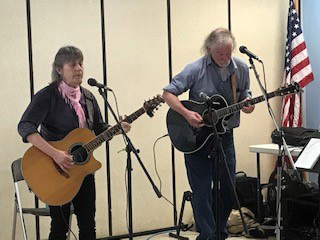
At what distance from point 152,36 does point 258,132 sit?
153 cm

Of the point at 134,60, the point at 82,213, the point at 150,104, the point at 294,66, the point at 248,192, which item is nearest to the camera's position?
the point at 82,213

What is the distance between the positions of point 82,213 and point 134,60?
74.5 inches

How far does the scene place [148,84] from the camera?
14.4 ft

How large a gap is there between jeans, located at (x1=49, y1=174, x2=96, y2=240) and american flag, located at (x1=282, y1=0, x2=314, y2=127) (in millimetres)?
2679

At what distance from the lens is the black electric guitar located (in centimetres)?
310

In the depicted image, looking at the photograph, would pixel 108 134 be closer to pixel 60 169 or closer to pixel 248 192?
pixel 60 169

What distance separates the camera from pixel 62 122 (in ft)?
9.24

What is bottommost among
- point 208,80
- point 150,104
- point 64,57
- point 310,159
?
point 310,159

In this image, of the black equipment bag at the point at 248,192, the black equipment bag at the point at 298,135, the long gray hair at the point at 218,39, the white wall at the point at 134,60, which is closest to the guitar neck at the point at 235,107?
the long gray hair at the point at 218,39

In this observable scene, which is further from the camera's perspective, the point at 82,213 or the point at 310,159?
the point at 310,159

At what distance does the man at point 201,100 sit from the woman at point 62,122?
53 cm

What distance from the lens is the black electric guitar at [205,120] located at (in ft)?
10.2

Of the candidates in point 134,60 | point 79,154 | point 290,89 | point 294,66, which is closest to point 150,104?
point 79,154

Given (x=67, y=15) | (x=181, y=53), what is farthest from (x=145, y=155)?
(x=67, y=15)
